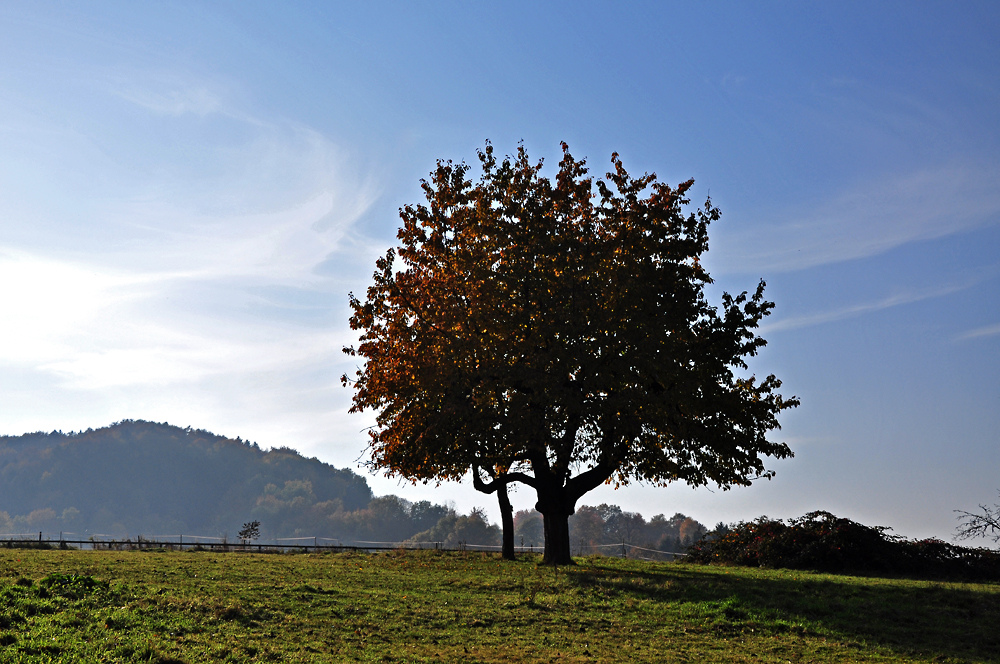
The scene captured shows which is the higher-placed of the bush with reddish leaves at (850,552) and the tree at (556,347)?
the tree at (556,347)

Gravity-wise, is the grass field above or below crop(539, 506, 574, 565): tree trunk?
below

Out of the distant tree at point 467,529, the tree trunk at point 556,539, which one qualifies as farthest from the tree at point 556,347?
the distant tree at point 467,529

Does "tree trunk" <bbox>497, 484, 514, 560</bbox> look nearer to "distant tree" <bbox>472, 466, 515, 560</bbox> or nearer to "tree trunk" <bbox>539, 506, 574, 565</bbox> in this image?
"distant tree" <bbox>472, 466, 515, 560</bbox>

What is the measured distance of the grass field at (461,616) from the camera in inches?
536

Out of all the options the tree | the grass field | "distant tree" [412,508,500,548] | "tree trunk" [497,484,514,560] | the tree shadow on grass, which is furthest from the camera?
"distant tree" [412,508,500,548]

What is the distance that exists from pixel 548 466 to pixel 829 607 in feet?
41.5

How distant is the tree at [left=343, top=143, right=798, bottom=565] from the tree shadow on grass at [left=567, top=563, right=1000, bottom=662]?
5015 millimetres

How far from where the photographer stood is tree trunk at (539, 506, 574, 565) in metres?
29.8

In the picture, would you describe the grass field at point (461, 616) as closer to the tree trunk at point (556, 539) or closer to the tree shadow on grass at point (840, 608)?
the tree shadow on grass at point (840, 608)

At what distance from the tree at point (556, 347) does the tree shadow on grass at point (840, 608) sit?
5.02 m

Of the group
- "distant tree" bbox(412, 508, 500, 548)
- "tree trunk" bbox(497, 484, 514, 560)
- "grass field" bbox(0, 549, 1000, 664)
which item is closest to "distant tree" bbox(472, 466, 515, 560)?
"tree trunk" bbox(497, 484, 514, 560)

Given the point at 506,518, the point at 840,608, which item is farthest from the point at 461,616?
the point at 506,518

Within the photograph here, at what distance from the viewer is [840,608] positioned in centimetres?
1995

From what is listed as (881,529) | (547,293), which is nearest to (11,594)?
(547,293)
